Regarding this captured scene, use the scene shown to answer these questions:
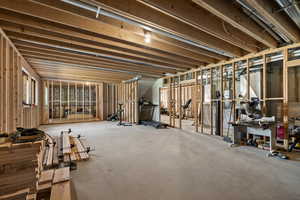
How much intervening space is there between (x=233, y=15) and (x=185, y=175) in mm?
2685

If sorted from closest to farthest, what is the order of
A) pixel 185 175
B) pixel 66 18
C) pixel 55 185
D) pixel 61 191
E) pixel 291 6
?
pixel 61 191, pixel 55 185, pixel 291 6, pixel 185 175, pixel 66 18

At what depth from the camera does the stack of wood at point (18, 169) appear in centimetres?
160

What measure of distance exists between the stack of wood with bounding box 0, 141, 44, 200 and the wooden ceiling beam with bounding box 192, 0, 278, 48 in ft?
9.51

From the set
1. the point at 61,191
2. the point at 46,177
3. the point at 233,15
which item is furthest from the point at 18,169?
the point at 233,15

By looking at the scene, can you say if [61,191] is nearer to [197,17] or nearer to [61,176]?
[61,176]

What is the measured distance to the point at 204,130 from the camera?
5562 millimetres

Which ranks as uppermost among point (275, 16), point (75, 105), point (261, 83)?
point (275, 16)

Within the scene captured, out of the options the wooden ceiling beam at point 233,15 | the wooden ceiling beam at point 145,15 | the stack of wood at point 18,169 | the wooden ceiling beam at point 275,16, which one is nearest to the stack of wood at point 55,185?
the stack of wood at point 18,169

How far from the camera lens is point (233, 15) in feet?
7.20

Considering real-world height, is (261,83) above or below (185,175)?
above

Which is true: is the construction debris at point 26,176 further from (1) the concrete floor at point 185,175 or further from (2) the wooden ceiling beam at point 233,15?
(2) the wooden ceiling beam at point 233,15

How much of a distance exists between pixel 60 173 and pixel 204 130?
506cm

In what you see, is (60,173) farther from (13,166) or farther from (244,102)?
(244,102)

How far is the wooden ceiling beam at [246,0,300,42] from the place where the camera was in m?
1.94
